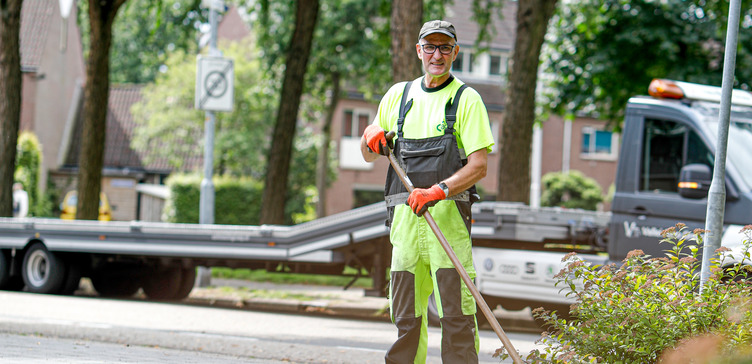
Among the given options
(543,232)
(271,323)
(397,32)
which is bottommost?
(271,323)

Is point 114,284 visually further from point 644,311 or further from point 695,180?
point 644,311

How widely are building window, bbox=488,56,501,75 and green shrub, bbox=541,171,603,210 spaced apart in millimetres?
7667

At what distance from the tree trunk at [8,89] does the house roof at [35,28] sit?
2128cm

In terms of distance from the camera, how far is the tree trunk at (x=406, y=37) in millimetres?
10445

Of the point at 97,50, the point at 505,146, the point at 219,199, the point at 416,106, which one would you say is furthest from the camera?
the point at 219,199

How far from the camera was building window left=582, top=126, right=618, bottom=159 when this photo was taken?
39219 millimetres

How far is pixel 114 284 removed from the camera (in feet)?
39.4

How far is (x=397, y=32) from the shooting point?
34.6 ft

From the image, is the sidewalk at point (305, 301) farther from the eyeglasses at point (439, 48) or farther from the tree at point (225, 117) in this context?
the tree at point (225, 117)

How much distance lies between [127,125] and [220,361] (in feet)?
116

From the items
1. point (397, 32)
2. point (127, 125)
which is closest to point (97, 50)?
point (397, 32)

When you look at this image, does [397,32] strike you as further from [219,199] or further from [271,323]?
[219,199]

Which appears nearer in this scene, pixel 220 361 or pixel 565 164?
pixel 220 361

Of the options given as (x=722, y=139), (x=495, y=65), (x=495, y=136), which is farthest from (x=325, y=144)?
(x=722, y=139)
